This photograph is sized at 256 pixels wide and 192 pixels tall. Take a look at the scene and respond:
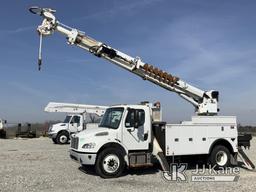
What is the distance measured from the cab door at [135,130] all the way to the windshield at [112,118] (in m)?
0.26

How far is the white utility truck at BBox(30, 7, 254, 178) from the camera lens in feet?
43.1

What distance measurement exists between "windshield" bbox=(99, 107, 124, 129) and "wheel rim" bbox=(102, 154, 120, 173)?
42.1 inches

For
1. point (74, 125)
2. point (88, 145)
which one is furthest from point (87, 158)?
point (74, 125)

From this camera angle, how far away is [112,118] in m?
14.1

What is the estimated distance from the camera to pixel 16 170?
47.3 feet

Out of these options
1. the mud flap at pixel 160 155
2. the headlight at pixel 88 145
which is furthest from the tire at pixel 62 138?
the headlight at pixel 88 145

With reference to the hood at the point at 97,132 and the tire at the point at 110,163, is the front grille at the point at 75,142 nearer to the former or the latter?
the hood at the point at 97,132

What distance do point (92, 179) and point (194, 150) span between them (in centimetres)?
417

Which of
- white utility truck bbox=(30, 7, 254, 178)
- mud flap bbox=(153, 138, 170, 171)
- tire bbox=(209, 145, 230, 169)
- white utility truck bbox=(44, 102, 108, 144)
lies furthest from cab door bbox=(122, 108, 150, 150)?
white utility truck bbox=(44, 102, 108, 144)

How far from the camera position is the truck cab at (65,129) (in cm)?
2920

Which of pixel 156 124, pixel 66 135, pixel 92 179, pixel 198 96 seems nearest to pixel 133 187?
pixel 92 179

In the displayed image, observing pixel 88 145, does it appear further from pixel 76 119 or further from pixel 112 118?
pixel 76 119

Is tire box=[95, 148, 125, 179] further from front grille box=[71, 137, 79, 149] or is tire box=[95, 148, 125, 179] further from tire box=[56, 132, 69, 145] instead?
tire box=[56, 132, 69, 145]

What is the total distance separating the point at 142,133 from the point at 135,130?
0.32m
